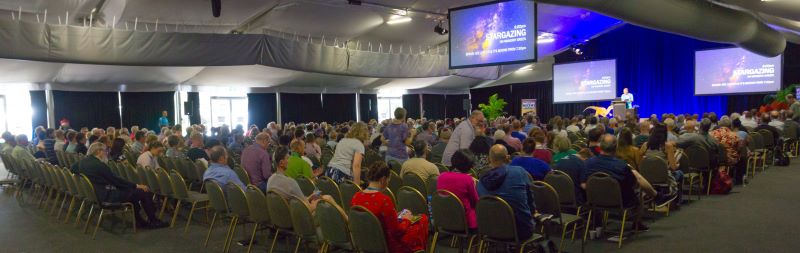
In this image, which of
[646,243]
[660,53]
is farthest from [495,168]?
[660,53]

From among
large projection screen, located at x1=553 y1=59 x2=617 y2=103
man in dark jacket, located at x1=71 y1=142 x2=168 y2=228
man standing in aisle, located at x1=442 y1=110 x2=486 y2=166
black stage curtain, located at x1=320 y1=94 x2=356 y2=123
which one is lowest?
man in dark jacket, located at x1=71 y1=142 x2=168 y2=228

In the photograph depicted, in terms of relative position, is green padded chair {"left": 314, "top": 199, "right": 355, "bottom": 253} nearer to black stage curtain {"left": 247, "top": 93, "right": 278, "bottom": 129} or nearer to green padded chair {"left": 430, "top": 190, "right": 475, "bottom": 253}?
green padded chair {"left": 430, "top": 190, "right": 475, "bottom": 253}

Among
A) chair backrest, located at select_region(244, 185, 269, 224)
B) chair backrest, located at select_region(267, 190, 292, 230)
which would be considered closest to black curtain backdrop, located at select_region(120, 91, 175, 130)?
chair backrest, located at select_region(244, 185, 269, 224)

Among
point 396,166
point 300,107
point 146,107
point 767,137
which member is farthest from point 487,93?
point 396,166

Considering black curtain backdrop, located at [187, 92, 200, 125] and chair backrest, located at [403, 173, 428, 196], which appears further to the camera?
black curtain backdrop, located at [187, 92, 200, 125]

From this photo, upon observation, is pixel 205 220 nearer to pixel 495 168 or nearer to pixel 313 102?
pixel 495 168

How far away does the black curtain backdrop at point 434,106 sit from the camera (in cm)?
2438

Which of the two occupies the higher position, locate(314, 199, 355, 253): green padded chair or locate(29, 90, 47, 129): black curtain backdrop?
locate(29, 90, 47, 129): black curtain backdrop

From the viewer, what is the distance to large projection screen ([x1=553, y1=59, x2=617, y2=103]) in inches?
739

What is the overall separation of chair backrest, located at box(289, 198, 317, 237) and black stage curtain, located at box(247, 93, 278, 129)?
14.7 m

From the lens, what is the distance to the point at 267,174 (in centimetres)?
637

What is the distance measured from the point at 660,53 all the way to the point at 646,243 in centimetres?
1660

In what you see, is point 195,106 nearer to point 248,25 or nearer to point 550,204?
point 248,25

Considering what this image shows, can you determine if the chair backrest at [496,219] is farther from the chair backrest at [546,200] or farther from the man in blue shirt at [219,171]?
the man in blue shirt at [219,171]
